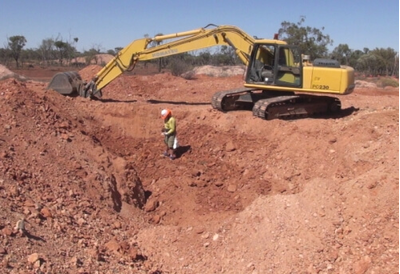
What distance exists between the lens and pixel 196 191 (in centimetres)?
1004

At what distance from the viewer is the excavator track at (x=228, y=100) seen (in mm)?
13484

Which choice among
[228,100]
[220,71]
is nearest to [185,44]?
[228,100]

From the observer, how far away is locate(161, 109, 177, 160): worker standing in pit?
1148 centimetres

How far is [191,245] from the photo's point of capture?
754 centimetres

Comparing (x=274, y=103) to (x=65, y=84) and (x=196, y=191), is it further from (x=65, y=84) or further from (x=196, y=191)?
(x=65, y=84)

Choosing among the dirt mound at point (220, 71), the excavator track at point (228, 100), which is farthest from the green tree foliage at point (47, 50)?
the excavator track at point (228, 100)

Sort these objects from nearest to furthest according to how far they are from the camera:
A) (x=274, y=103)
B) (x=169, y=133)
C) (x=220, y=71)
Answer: (x=169, y=133) < (x=274, y=103) < (x=220, y=71)

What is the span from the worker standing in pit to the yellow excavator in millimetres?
2319

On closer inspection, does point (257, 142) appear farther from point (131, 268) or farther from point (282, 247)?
point (131, 268)

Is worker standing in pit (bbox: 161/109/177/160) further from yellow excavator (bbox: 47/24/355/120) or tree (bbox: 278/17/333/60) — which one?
tree (bbox: 278/17/333/60)

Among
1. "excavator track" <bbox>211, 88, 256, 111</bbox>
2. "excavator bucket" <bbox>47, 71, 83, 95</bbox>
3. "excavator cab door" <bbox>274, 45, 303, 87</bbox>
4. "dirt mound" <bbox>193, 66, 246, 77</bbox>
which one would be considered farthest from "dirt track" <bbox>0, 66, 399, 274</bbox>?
"dirt mound" <bbox>193, 66, 246, 77</bbox>

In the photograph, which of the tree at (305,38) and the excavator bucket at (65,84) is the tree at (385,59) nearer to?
the tree at (305,38)

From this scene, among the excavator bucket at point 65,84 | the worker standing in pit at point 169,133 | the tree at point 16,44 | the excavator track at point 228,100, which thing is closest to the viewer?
the worker standing in pit at point 169,133

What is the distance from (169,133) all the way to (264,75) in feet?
10.8
